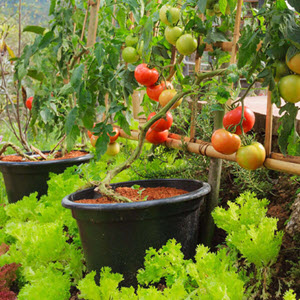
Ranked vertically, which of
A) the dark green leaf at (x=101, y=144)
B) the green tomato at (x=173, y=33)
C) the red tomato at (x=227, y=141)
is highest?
the green tomato at (x=173, y=33)

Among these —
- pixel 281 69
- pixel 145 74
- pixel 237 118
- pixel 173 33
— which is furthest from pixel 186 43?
pixel 281 69

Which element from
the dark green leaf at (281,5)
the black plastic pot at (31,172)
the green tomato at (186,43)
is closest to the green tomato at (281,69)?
the dark green leaf at (281,5)

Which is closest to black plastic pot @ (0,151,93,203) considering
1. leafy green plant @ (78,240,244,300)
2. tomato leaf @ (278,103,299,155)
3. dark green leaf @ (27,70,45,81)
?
dark green leaf @ (27,70,45,81)

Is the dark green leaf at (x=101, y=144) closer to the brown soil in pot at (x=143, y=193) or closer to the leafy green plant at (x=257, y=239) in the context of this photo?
the brown soil in pot at (x=143, y=193)

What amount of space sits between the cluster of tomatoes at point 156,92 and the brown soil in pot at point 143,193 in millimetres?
254

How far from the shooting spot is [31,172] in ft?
7.11

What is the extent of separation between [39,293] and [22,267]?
43cm

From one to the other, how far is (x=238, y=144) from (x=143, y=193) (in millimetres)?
515

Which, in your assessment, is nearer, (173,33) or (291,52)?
(291,52)

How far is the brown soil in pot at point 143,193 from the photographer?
1378 millimetres

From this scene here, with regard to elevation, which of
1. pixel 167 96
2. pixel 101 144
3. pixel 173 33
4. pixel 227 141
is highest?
pixel 173 33

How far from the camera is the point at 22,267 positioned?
1.54 metres

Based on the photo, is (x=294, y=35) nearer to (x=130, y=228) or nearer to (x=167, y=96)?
(x=167, y=96)

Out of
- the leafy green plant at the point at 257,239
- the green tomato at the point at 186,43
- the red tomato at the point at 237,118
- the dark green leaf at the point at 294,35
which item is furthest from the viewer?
the green tomato at the point at 186,43
